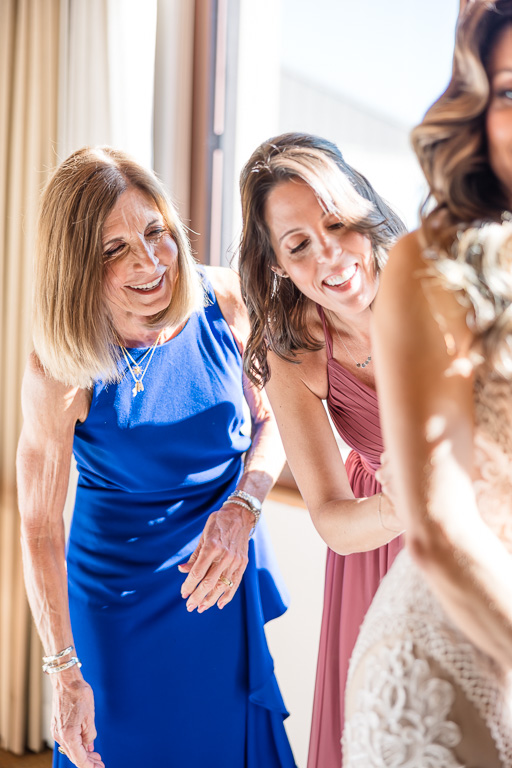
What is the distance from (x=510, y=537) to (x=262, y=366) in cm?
73

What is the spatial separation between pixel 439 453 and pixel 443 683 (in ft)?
0.81

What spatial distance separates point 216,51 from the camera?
2701 millimetres

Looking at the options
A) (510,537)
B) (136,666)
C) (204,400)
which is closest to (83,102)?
(204,400)


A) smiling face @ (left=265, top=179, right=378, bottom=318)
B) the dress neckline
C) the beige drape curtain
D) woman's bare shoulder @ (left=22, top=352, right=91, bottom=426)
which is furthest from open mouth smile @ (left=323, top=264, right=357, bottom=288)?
the beige drape curtain

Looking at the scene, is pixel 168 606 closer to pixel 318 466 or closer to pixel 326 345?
pixel 318 466

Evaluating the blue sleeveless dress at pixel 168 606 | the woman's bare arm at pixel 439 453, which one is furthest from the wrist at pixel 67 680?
the woman's bare arm at pixel 439 453

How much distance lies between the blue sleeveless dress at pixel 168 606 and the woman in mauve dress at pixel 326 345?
16cm

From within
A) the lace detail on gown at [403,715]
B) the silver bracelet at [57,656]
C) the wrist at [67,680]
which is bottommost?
the wrist at [67,680]

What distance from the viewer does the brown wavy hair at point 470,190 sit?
74 centimetres

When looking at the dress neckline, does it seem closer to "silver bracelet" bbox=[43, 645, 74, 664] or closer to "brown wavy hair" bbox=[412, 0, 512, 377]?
"brown wavy hair" bbox=[412, 0, 512, 377]

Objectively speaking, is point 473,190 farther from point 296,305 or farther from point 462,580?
point 296,305

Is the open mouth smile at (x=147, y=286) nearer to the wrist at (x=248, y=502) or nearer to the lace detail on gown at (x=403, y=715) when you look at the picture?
the wrist at (x=248, y=502)

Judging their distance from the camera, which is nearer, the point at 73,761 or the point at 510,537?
the point at 510,537

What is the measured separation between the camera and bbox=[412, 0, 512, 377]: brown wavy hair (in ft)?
2.42
